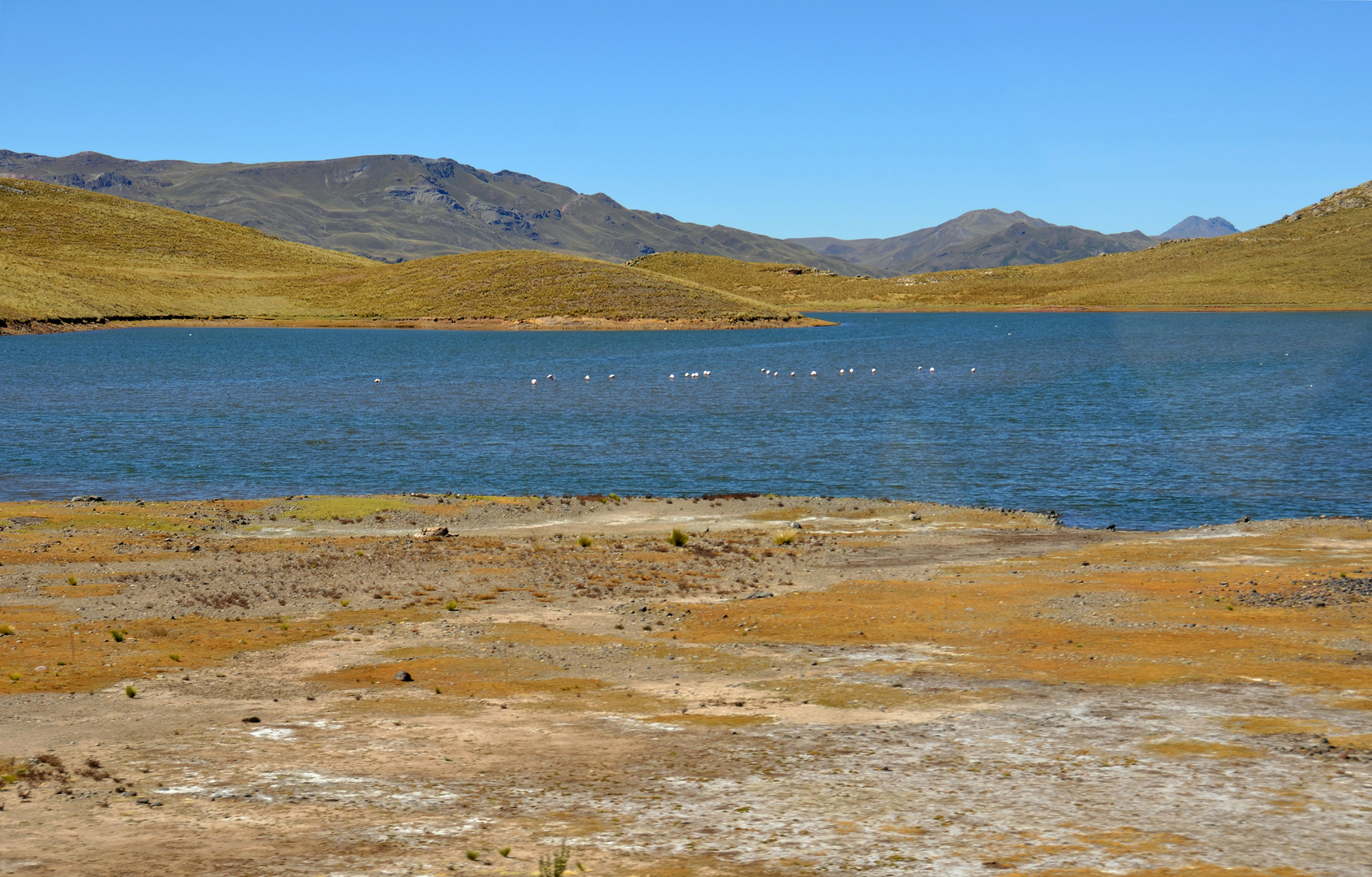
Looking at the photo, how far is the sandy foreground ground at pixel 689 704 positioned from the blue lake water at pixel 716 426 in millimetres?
11387

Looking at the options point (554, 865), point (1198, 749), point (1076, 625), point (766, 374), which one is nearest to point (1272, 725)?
point (1198, 749)

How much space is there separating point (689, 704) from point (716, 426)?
153 ft

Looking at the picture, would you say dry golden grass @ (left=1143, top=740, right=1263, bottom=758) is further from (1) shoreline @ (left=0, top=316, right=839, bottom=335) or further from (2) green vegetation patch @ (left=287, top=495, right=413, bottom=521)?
(1) shoreline @ (left=0, top=316, right=839, bottom=335)

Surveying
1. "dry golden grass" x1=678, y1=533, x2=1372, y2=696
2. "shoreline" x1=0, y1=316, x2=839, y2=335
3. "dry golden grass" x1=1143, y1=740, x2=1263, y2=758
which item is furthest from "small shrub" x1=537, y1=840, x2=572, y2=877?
"shoreline" x1=0, y1=316, x2=839, y2=335

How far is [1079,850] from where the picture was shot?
11492 millimetres

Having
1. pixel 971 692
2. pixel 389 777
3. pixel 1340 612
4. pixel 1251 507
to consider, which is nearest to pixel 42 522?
pixel 389 777

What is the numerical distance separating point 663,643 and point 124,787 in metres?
10.3

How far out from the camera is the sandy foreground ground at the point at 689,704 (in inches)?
470

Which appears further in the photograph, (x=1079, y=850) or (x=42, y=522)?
(x=42, y=522)

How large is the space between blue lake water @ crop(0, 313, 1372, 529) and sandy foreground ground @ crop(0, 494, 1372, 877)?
11387 millimetres

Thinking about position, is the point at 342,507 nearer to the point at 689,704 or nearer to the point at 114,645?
the point at 114,645

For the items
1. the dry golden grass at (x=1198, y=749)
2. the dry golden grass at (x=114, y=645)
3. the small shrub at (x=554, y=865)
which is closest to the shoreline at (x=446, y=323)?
the dry golden grass at (x=114, y=645)

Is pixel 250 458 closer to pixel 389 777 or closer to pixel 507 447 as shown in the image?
pixel 507 447

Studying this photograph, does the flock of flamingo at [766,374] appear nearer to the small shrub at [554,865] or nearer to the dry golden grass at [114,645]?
the dry golden grass at [114,645]
